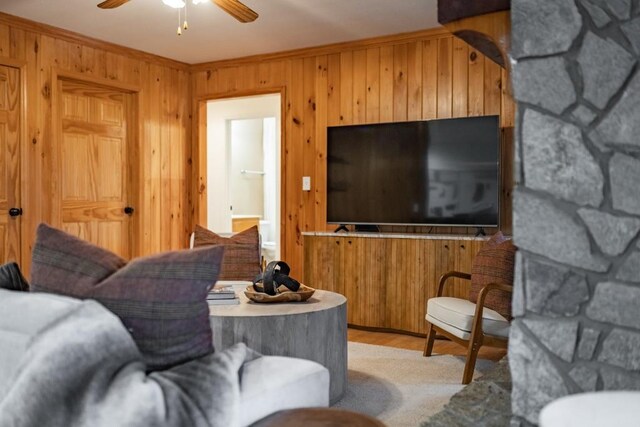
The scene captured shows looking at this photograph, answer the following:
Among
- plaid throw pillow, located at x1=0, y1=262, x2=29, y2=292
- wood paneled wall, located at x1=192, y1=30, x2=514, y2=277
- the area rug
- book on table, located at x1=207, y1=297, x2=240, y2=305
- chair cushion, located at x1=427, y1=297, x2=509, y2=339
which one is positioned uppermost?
wood paneled wall, located at x1=192, y1=30, x2=514, y2=277

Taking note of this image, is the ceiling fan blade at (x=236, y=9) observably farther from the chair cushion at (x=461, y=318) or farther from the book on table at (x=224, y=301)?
the chair cushion at (x=461, y=318)

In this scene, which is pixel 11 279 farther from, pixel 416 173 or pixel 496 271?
pixel 416 173

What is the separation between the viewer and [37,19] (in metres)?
4.67

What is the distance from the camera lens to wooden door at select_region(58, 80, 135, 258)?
514 cm

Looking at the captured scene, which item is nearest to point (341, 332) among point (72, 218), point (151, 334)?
point (151, 334)

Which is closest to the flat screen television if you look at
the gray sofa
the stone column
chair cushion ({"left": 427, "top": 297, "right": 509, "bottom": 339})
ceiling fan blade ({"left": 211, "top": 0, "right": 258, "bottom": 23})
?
chair cushion ({"left": 427, "top": 297, "right": 509, "bottom": 339})

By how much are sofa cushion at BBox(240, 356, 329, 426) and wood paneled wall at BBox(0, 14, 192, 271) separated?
3.84 metres

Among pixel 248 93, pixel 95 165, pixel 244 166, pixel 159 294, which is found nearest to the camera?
pixel 159 294

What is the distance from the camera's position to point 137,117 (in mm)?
5648

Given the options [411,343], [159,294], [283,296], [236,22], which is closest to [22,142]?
[236,22]

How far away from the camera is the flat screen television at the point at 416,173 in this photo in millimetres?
4512

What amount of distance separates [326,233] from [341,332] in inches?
77.6

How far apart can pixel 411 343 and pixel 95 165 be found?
3.17 meters

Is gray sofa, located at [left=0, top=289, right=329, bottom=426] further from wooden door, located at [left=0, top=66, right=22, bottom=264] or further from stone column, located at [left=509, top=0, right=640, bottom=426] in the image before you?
wooden door, located at [left=0, top=66, right=22, bottom=264]
